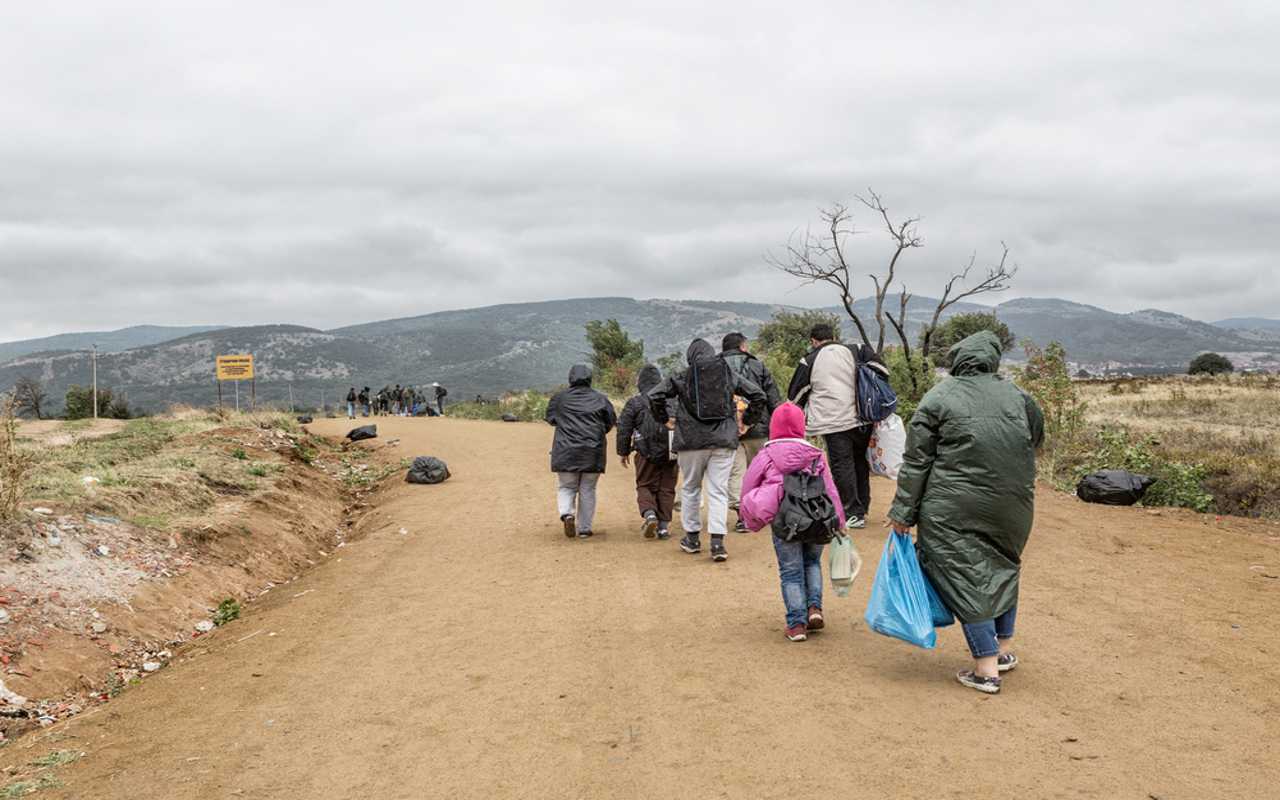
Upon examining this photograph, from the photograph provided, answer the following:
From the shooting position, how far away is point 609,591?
26.8 feet

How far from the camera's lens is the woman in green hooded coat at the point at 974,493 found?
5.14 metres

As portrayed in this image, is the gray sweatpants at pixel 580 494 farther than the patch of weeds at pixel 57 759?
Answer: Yes

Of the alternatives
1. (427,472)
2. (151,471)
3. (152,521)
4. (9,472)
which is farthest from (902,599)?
(427,472)

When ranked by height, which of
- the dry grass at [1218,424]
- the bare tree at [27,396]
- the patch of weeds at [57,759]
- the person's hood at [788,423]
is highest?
the bare tree at [27,396]

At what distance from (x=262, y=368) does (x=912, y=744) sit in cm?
19839

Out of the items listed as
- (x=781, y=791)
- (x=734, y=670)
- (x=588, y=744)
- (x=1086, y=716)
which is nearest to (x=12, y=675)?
(x=588, y=744)

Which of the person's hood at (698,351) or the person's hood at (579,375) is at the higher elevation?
the person's hood at (698,351)

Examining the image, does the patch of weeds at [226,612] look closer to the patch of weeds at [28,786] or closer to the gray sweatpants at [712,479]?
the patch of weeds at [28,786]

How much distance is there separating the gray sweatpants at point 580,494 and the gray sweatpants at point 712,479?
5.35 feet

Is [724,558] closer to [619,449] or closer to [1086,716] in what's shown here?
[619,449]

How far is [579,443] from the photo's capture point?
10.4 metres

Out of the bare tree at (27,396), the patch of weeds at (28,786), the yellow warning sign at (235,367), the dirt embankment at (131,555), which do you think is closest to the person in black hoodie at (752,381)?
the dirt embankment at (131,555)

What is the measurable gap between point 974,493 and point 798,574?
1691 mm

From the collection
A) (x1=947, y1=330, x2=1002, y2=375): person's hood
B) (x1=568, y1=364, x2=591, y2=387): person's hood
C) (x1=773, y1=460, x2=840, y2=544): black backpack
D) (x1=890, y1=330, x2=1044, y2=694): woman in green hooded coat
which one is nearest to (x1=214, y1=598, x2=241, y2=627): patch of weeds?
(x1=568, y1=364, x2=591, y2=387): person's hood
